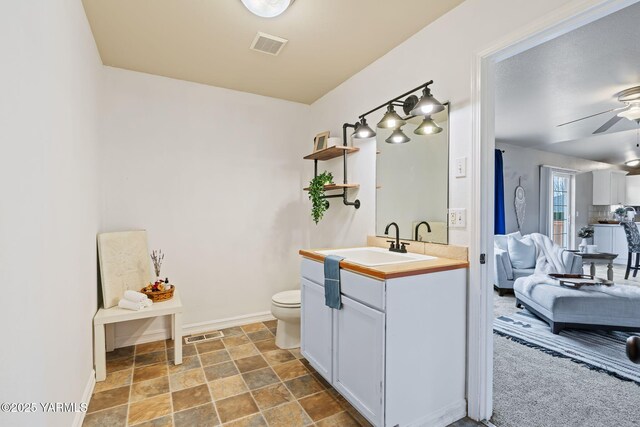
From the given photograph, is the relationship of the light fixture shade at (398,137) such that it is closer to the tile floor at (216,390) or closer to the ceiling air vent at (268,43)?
the ceiling air vent at (268,43)

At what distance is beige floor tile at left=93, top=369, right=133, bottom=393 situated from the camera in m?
2.11

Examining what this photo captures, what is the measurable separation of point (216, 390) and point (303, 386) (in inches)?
22.8

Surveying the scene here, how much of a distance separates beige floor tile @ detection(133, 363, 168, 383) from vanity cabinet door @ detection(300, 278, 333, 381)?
106 cm

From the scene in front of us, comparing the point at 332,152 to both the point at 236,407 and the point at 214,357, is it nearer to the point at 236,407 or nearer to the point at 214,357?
the point at 214,357

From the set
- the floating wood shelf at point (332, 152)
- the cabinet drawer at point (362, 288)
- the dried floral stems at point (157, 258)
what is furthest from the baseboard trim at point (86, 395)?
the floating wood shelf at point (332, 152)

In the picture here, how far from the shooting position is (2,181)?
902mm

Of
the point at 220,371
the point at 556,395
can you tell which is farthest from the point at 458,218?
the point at 220,371

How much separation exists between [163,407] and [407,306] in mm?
1590

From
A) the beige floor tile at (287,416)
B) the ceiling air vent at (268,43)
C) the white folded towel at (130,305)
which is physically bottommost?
the beige floor tile at (287,416)

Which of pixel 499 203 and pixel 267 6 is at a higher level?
pixel 267 6

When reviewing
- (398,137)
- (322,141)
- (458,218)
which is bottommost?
(458,218)

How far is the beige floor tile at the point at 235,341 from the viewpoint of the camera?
2795mm

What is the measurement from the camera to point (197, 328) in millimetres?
3061

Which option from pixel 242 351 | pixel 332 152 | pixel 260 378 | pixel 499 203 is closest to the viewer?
pixel 260 378
